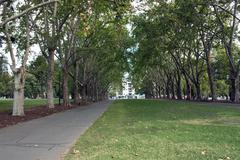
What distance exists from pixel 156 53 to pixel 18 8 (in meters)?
24.7

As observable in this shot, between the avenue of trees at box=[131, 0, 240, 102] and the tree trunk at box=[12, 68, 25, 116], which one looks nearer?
the tree trunk at box=[12, 68, 25, 116]

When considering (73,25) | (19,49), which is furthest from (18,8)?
(73,25)

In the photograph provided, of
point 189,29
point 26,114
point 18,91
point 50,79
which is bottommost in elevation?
point 26,114

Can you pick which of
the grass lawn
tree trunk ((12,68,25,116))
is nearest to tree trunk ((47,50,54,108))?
tree trunk ((12,68,25,116))

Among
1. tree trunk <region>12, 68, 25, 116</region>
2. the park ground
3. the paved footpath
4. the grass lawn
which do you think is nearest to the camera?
the grass lawn

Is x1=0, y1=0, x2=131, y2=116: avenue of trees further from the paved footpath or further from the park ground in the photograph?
the paved footpath

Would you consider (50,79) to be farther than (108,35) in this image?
No

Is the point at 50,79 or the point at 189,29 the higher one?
the point at 189,29

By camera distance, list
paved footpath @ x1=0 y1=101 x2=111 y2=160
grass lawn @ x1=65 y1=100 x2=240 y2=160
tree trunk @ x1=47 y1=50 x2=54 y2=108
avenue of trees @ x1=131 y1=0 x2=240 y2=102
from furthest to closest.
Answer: avenue of trees @ x1=131 y1=0 x2=240 y2=102, tree trunk @ x1=47 y1=50 x2=54 y2=108, paved footpath @ x1=0 y1=101 x2=111 y2=160, grass lawn @ x1=65 y1=100 x2=240 y2=160

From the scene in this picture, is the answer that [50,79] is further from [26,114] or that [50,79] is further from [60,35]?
[26,114]

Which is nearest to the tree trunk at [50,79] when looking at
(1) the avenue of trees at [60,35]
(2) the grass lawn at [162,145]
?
(1) the avenue of trees at [60,35]

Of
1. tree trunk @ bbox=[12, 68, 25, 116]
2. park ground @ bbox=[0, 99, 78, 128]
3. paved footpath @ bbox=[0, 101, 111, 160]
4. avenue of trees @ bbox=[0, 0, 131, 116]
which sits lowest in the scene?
paved footpath @ bbox=[0, 101, 111, 160]

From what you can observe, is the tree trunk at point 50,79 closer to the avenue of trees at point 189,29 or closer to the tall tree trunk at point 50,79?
the tall tree trunk at point 50,79

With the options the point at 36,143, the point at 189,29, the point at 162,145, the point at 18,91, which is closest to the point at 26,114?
the point at 18,91
